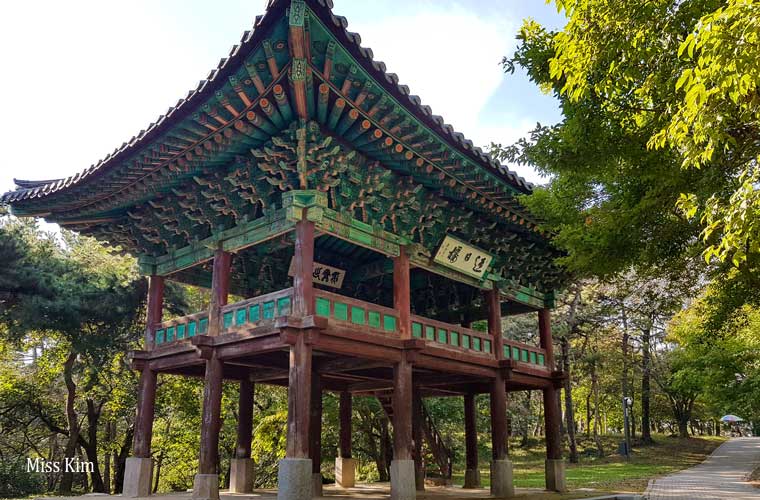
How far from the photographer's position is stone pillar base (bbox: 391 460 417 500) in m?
10.7

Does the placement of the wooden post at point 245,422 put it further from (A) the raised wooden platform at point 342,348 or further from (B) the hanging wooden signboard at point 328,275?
(B) the hanging wooden signboard at point 328,275

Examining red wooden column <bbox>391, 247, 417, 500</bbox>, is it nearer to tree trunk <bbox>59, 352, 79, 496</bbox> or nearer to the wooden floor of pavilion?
the wooden floor of pavilion

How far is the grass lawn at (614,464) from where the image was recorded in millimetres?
19375

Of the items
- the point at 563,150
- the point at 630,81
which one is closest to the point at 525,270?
the point at 563,150

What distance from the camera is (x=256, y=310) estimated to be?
10.7m

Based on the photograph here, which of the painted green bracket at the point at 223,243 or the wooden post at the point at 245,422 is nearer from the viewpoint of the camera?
the painted green bracket at the point at 223,243

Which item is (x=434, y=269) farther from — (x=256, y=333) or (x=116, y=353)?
(x=116, y=353)

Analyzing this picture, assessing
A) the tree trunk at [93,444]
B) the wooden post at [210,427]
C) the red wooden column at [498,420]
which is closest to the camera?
the wooden post at [210,427]

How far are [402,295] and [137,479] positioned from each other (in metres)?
6.94

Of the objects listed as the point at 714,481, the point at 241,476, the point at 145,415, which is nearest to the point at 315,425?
the point at 241,476

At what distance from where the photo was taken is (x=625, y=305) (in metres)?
29.8

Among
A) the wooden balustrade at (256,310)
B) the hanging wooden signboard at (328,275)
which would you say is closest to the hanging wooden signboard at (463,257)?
the hanging wooden signboard at (328,275)

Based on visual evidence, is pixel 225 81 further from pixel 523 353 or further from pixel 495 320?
pixel 523 353

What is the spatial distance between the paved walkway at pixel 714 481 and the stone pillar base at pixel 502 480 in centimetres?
411
